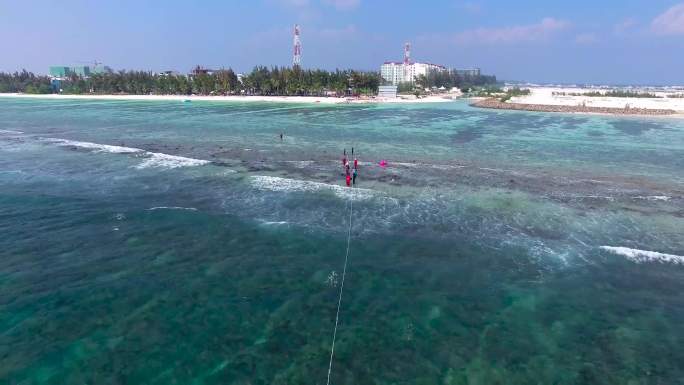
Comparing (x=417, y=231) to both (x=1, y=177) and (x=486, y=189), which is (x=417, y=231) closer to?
(x=486, y=189)

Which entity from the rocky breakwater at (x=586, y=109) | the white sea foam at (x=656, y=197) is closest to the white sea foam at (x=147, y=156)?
the white sea foam at (x=656, y=197)

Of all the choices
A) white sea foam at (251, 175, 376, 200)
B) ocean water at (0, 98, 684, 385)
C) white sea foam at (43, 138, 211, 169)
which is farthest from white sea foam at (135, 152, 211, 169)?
white sea foam at (251, 175, 376, 200)

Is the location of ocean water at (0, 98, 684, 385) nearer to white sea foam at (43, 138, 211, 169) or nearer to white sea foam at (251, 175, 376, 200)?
white sea foam at (251, 175, 376, 200)

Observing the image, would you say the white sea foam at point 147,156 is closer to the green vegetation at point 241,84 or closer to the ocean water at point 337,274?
the ocean water at point 337,274

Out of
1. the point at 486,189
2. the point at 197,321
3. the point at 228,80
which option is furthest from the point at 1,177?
the point at 228,80

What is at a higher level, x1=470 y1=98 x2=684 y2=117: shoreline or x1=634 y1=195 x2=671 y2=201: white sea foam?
x1=470 y1=98 x2=684 y2=117: shoreline
